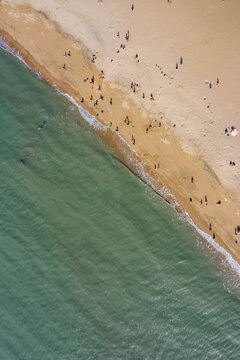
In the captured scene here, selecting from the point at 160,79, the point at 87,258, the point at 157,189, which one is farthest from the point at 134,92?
the point at 87,258

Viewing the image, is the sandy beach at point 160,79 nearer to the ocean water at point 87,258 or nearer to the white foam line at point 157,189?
the white foam line at point 157,189

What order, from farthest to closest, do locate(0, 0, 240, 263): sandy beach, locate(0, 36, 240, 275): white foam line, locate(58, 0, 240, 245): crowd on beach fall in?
locate(0, 36, 240, 275): white foam line → locate(58, 0, 240, 245): crowd on beach → locate(0, 0, 240, 263): sandy beach

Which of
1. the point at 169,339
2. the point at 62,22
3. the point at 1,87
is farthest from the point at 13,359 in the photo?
the point at 62,22

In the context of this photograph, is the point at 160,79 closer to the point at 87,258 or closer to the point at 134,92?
the point at 134,92

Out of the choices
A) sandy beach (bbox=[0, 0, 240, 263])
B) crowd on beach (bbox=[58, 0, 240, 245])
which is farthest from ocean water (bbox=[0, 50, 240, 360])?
crowd on beach (bbox=[58, 0, 240, 245])

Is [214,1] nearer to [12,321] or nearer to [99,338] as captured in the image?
[99,338]

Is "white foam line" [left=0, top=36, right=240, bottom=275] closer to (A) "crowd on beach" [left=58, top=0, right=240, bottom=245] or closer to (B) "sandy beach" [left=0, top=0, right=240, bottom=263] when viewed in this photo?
(B) "sandy beach" [left=0, top=0, right=240, bottom=263]
